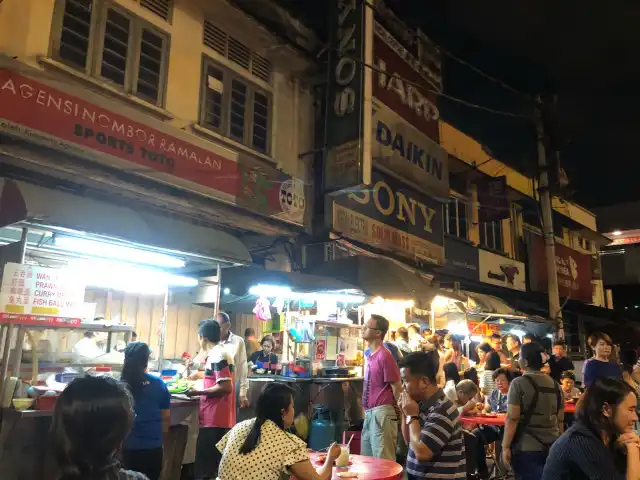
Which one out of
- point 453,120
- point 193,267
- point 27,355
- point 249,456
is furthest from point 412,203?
point 249,456

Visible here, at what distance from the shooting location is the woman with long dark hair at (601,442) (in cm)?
295

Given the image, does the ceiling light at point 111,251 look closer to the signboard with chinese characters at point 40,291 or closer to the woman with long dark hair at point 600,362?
the signboard with chinese characters at point 40,291

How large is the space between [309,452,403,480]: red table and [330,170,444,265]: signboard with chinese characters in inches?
226

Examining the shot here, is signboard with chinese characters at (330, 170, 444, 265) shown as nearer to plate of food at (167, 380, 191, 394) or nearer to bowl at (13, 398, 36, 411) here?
plate of food at (167, 380, 191, 394)

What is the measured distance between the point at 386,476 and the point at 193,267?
16.9 ft

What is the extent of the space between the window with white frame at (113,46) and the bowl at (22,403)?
13.7 ft

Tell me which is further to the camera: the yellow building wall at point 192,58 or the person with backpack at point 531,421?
the yellow building wall at point 192,58

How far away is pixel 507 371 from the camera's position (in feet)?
27.5

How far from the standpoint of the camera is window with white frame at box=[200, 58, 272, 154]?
29.1ft

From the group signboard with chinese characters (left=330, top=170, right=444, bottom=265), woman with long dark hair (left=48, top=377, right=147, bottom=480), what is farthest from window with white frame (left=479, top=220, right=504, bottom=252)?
woman with long dark hair (left=48, top=377, right=147, bottom=480)

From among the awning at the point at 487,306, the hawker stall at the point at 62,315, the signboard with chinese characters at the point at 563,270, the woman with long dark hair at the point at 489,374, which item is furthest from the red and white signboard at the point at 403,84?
the signboard with chinese characters at the point at 563,270

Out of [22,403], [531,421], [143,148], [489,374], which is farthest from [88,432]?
[489,374]

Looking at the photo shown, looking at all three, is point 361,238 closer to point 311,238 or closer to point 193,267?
point 311,238

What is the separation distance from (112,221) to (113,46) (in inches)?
109
